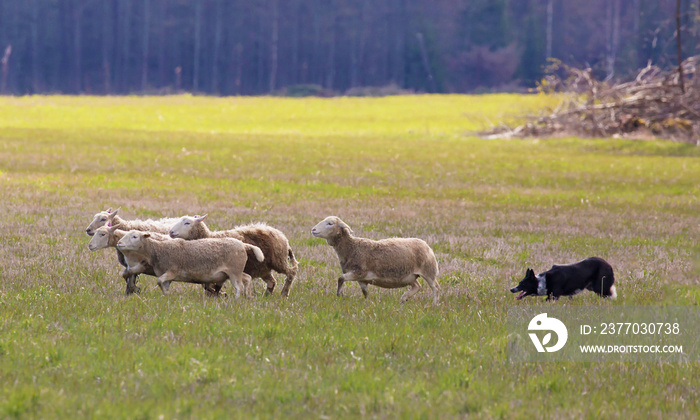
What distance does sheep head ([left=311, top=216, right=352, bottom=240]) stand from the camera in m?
9.37

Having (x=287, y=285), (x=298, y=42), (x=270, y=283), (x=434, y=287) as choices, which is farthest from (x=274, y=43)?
(x=434, y=287)

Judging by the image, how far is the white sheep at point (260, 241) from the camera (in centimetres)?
969

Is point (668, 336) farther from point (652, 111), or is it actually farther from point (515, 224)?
point (652, 111)

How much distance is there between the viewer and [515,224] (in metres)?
17.4

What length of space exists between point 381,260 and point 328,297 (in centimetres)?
79

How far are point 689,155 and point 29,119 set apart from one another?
43.5 metres

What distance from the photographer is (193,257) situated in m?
9.04

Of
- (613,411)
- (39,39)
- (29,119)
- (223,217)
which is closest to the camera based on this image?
(613,411)

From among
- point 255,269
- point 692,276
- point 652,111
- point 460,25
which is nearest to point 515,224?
point 692,276

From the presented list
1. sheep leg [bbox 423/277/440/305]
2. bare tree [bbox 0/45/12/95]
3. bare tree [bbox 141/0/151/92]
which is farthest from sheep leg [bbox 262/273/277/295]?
bare tree [bbox 0/45/12/95]

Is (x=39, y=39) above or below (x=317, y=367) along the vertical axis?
above

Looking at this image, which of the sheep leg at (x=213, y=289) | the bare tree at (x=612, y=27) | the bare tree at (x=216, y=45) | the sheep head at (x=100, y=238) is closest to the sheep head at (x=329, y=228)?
the sheep leg at (x=213, y=289)

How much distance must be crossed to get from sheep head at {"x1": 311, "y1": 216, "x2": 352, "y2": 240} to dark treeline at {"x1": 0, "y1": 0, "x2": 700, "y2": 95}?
98.4m

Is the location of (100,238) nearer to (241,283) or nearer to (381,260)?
(241,283)
